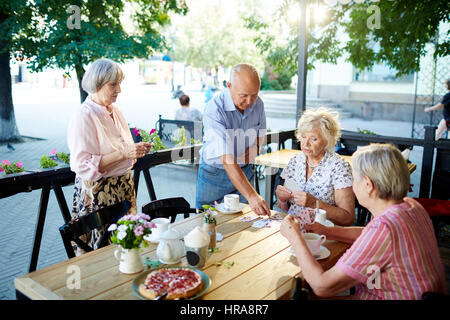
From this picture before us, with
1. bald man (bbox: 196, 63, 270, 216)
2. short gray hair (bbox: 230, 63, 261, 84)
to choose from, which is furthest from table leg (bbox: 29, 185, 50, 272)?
short gray hair (bbox: 230, 63, 261, 84)

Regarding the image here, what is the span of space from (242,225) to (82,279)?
3.33 feet

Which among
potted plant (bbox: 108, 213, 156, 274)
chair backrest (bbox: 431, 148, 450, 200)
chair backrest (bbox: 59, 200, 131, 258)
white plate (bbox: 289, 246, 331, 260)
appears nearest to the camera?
potted plant (bbox: 108, 213, 156, 274)

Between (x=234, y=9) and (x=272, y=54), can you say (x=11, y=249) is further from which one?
(x=234, y=9)

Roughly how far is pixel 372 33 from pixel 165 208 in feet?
20.6

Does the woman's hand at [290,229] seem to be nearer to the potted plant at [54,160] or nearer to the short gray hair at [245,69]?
the short gray hair at [245,69]

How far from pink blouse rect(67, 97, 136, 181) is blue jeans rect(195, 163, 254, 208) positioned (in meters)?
0.64

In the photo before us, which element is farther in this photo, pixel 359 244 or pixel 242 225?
pixel 242 225

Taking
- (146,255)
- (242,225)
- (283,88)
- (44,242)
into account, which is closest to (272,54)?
(44,242)

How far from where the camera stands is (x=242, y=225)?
7.85ft

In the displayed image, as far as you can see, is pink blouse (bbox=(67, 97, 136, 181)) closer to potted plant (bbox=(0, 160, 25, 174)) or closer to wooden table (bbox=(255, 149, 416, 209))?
potted plant (bbox=(0, 160, 25, 174))

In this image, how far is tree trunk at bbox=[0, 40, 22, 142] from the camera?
1006cm

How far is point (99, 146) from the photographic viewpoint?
255 cm

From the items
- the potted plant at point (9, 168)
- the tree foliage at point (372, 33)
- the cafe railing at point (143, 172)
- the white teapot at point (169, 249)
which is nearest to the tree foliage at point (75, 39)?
the tree foliage at point (372, 33)

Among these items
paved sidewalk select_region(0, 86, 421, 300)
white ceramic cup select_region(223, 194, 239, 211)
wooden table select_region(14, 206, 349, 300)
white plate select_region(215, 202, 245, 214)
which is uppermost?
white ceramic cup select_region(223, 194, 239, 211)
